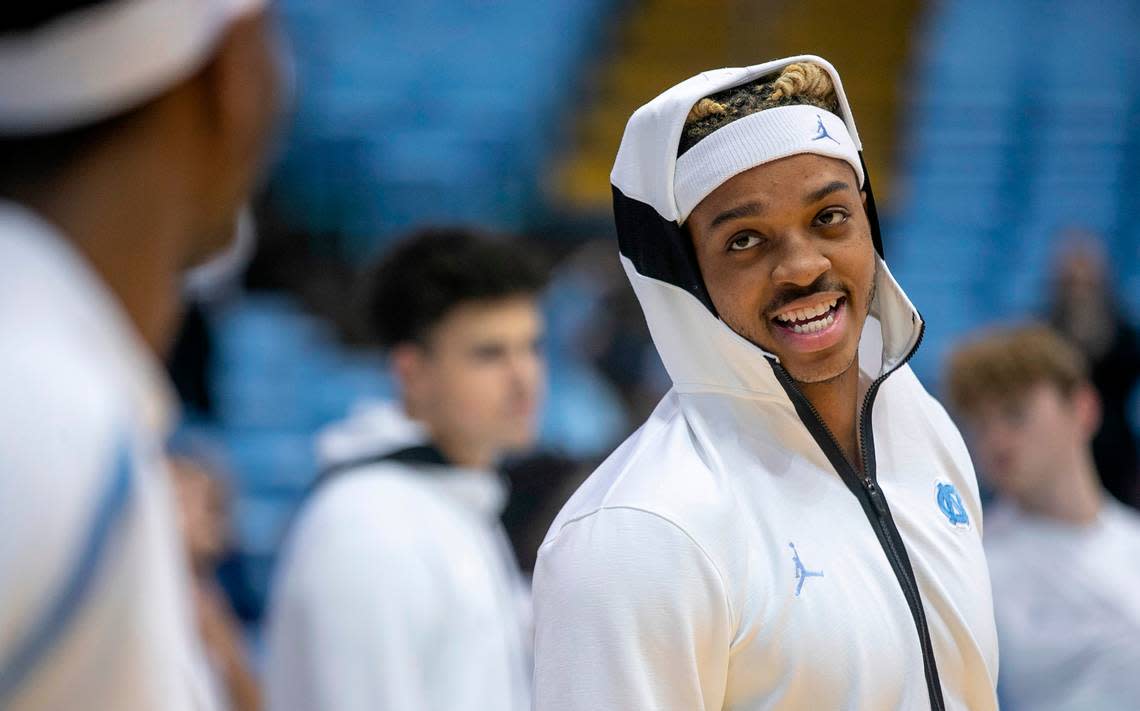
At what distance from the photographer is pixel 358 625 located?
3.55 metres

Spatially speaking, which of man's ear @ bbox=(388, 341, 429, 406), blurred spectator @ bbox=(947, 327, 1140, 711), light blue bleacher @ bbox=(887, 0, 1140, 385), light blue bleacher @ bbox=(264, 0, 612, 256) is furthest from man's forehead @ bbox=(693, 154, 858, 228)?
light blue bleacher @ bbox=(887, 0, 1140, 385)

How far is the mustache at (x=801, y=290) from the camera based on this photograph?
2119 millimetres

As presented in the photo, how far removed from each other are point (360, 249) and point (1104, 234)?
598cm

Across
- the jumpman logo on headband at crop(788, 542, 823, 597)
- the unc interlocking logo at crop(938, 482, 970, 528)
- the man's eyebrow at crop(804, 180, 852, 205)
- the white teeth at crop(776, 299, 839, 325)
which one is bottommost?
the unc interlocking logo at crop(938, 482, 970, 528)

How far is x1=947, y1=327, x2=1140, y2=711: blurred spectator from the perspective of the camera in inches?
166

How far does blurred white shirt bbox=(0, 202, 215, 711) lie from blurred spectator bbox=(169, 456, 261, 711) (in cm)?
405

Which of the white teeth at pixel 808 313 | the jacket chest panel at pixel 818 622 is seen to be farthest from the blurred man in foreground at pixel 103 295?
the white teeth at pixel 808 313

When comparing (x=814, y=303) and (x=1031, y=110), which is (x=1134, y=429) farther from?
(x=814, y=303)

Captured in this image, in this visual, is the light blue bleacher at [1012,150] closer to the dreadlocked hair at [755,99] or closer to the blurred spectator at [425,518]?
the blurred spectator at [425,518]

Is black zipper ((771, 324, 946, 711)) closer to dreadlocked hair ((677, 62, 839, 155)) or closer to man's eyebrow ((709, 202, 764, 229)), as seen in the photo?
man's eyebrow ((709, 202, 764, 229))

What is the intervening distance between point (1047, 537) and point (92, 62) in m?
3.92

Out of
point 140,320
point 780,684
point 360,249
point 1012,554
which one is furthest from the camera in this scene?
point 360,249

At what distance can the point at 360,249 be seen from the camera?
9859mm

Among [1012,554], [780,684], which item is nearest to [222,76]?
[780,684]
